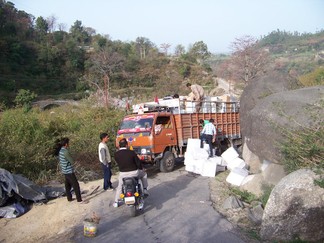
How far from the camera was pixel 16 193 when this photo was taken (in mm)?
7793

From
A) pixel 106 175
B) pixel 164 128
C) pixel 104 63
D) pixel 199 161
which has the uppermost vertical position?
pixel 104 63

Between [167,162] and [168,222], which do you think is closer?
[168,222]

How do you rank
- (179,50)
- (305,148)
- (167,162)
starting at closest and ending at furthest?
1. (305,148)
2. (167,162)
3. (179,50)

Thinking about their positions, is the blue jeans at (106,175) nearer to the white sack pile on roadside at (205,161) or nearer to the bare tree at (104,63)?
the white sack pile on roadside at (205,161)

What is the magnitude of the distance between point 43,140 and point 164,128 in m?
4.16

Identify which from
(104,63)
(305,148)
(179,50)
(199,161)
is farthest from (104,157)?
(179,50)

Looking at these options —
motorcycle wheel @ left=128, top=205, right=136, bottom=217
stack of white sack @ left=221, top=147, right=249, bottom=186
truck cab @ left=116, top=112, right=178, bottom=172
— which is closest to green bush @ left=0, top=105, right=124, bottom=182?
truck cab @ left=116, top=112, right=178, bottom=172

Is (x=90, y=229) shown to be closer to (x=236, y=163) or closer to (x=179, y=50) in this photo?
(x=236, y=163)

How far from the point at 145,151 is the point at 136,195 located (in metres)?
4.22

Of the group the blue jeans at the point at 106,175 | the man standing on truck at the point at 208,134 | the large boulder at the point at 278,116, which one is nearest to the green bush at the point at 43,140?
the blue jeans at the point at 106,175

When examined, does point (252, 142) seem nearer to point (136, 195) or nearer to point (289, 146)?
point (289, 146)

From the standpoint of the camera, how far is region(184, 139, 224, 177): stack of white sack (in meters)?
10.6

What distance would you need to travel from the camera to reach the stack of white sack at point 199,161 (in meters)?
10.6

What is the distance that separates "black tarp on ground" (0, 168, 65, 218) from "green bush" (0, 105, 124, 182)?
168 centimetres
